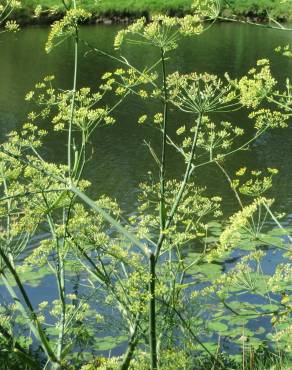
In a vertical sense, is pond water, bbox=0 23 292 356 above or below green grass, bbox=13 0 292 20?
below

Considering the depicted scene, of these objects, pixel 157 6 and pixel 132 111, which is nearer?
pixel 132 111

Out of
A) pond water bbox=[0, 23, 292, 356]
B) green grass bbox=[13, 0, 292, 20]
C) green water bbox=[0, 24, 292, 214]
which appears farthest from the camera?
green grass bbox=[13, 0, 292, 20]

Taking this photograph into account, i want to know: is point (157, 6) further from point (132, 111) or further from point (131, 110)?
point (132, 111)

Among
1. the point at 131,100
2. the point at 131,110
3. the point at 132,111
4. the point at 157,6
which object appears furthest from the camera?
the point at 157,6

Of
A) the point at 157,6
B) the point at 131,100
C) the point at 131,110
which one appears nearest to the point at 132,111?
the point at 131,110

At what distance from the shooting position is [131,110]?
741 inches

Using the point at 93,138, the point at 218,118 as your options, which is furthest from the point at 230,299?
the point at 218,118

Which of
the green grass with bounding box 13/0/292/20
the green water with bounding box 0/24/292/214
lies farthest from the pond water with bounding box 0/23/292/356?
the green grass with bounding box 13/0/292/20

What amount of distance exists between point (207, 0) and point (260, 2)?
45.1m

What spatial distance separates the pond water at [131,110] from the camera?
41.0 ft

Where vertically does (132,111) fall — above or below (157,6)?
below

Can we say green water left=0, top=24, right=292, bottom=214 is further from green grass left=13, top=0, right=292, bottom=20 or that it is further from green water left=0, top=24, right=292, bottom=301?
green grass left=13, top=0, right=292, bottom=20

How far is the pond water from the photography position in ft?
41.0

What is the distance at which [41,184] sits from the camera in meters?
3.69
